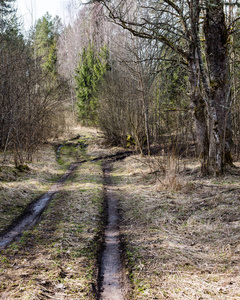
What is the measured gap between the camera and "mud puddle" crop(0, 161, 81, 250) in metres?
5.18

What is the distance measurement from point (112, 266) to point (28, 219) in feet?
9.42

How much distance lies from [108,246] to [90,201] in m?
2.60

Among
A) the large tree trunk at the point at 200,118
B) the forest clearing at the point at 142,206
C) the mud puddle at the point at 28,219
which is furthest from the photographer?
the large tree trunk at the point at 200,118

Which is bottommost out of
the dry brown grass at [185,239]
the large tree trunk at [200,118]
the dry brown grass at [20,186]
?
the dry brown grass at [185,239]

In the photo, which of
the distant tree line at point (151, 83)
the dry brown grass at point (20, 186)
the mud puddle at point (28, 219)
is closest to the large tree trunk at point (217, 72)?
the distant tree line at point (151, 83)

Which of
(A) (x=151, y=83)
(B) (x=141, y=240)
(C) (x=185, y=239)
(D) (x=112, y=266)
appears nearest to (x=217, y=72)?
(A) (x=151, y=83)

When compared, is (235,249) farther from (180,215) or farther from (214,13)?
(214,13)

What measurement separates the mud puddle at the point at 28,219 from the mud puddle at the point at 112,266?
1.70 metres

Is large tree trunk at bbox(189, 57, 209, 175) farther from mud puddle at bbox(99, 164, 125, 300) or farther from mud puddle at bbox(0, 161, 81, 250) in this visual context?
mud puddle at bbox(0, 161, 81, 250)

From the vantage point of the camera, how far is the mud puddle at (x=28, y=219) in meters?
5.18

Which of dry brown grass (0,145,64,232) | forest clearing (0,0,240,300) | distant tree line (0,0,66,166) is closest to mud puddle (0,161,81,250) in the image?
forest clearing (0,0,240,300)

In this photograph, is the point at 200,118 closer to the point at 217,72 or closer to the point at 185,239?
the point at 217,72

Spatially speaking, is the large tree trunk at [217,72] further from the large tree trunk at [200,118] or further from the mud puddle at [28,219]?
the mud puddle at [28,219]

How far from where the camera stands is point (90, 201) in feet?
24.4
